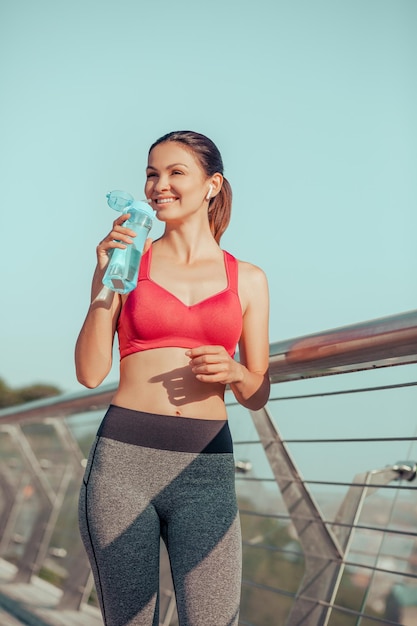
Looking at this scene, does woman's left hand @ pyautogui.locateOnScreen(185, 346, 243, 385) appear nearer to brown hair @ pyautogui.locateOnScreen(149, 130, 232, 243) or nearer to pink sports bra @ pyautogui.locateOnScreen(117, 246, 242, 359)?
pink sports bra @ pyautogui.locateOnScreen(117, 246, 242, 359)

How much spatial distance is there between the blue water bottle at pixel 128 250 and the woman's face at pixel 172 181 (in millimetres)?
114

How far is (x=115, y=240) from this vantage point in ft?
5.76

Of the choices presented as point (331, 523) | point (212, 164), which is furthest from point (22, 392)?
point (212, 164)

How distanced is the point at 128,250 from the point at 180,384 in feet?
0.99

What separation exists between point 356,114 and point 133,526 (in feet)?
78.5

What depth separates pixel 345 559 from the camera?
2.30 meters

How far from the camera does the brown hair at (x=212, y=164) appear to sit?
1955mm

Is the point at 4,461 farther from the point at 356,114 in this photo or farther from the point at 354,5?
the point at 356,114

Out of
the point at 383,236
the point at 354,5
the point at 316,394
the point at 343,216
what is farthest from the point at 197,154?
the point at 343,216

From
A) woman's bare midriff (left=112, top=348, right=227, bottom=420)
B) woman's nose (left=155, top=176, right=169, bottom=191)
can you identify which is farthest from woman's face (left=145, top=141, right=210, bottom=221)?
woman's bare midriff (left=112, top=348, right=227, bottom=420)

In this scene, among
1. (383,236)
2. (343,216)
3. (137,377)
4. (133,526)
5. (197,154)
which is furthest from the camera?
(343,216)

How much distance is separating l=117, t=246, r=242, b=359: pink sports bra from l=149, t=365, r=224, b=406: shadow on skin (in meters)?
0.06

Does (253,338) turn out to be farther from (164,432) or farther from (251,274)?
(164,432)

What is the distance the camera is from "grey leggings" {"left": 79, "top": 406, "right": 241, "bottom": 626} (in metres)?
1.65
